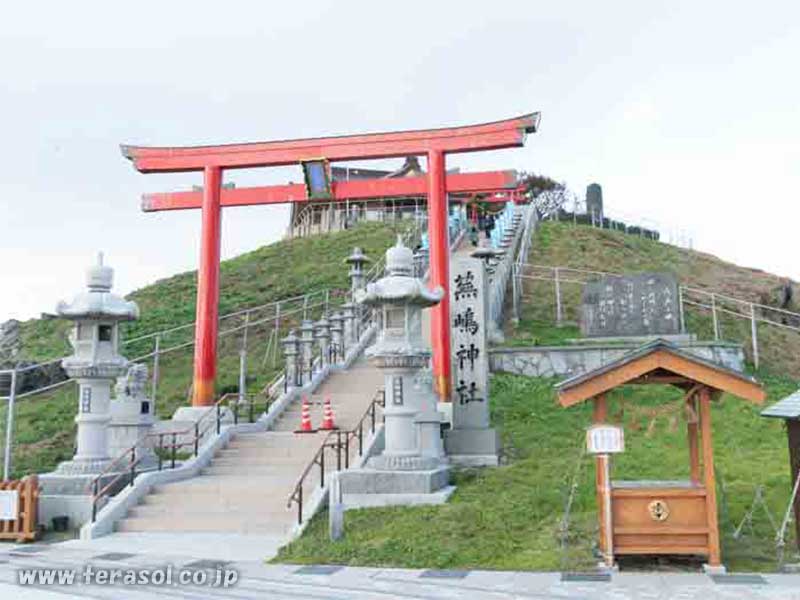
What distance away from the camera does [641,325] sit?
59.5ft

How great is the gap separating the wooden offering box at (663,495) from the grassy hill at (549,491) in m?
0.42

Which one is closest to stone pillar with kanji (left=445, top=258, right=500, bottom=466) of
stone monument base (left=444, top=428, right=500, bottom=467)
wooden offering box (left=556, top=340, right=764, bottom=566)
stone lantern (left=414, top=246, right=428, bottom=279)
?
stone monument base (left=444, top=428, right=500, bottom=467)

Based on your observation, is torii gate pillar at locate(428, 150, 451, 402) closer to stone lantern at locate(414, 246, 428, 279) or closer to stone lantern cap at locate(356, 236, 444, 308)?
stone lantern cap at locate(356, 236, 444, 308)

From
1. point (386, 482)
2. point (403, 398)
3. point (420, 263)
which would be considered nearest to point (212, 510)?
point (386, 482)

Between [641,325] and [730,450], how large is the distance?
A: 18.2 ft

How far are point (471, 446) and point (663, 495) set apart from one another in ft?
17.5

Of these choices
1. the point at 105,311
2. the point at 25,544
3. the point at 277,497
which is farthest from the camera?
the point at 105,311

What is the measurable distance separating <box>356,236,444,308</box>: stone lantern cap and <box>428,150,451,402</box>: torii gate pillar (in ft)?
8.77

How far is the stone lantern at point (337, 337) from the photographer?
20383mm

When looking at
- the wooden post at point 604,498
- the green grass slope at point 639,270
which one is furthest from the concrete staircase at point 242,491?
the green grass slope at point 639,270

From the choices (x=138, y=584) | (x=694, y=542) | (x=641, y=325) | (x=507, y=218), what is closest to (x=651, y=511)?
(x=694, y=542)

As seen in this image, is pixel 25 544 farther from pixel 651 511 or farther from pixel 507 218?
pixel 507 218

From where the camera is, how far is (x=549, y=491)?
10.6 m

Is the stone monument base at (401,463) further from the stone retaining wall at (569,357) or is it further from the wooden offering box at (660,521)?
the stone retaining wall at (569,357)
